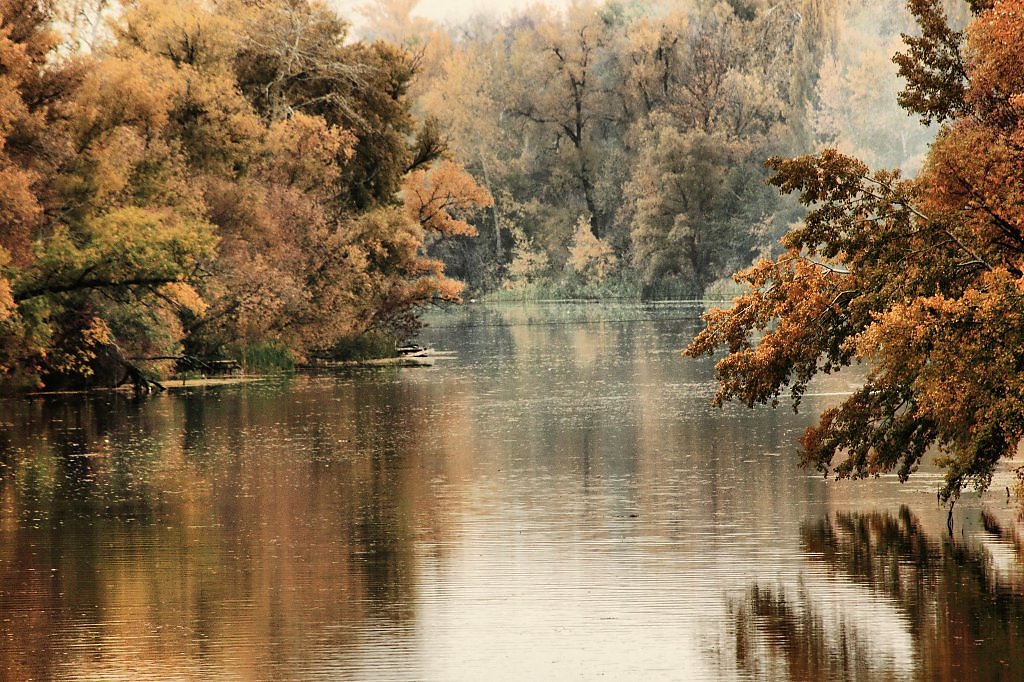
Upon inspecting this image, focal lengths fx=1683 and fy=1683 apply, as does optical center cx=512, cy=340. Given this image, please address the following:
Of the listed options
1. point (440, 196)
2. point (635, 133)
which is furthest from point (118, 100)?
point (635, 133)

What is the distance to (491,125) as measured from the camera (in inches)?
3474

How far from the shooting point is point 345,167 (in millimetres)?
49688

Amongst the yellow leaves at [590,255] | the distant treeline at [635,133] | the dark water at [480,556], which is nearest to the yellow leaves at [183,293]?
the dark water at [480,556]

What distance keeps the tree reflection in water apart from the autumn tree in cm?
126

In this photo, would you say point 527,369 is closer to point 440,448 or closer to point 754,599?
point 440,448

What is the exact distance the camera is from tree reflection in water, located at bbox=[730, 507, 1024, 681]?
11.3 m

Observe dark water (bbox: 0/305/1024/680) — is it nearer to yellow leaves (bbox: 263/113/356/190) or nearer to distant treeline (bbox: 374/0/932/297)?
yellow leaves (bbox: 263/113/356/190)

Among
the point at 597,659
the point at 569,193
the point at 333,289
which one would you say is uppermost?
the point at 569,193

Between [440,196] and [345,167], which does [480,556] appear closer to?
[345,167]

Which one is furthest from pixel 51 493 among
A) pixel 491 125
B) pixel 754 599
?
pixel 491 125

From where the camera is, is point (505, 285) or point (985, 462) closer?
point (985, 462)

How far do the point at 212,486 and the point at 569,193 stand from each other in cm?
7165

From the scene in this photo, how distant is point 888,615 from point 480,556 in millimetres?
4358

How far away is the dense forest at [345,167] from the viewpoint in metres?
34.1
